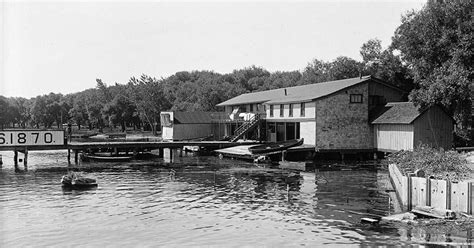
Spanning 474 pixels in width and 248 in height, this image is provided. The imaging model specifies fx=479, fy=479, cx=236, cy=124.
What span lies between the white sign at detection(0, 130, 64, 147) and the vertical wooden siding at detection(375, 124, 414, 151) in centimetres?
3737

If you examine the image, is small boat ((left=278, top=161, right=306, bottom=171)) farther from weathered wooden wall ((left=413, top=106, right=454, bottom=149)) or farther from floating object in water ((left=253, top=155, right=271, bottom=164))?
weathered wooden wall ((left=413, top=106, right=454, bottom=149))

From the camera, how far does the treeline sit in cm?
4750

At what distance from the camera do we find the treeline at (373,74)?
156ft

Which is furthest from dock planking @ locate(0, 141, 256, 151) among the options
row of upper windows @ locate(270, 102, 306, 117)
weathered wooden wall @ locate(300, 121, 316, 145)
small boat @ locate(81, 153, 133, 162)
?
weathered wooden wall @ locate(300, 121, 316, 145)

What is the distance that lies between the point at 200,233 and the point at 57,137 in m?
38.3

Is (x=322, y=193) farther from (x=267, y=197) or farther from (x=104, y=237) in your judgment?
(x=104, y=237)

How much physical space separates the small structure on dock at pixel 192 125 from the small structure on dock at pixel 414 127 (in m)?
33.7

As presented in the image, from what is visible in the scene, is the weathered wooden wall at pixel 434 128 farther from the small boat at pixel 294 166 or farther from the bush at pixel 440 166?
the bush at pixel 440 166

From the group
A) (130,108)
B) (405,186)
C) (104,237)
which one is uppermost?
(130,108)

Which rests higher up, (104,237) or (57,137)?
(57,137)

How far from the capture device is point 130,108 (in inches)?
5463

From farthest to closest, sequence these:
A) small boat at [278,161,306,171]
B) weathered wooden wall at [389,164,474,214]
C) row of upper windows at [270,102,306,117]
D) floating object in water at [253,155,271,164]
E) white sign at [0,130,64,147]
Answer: row of upper windows at [270,102,306,117]
floating object in water at [253,155,271,164]
white sign at [0,130,64,147]
small boat at [278,161,306,171]
weathered wooden wall at [389,164,474,214]

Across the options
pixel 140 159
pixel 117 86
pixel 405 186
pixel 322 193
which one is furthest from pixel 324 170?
pixel 117 86

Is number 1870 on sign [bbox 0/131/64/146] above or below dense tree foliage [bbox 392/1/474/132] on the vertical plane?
below
